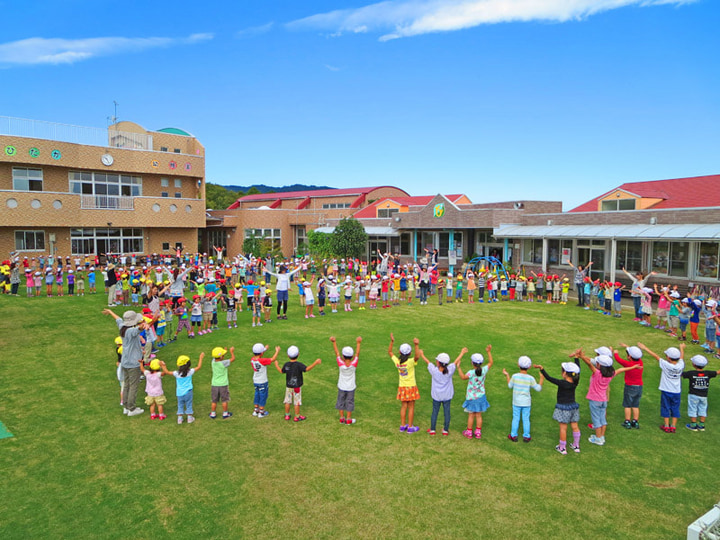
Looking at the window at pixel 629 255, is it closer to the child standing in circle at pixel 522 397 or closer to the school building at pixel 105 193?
the child standing in circle at pixel 522 397

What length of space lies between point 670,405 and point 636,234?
13875 mm

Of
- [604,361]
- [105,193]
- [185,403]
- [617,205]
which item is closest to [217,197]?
[105,193]

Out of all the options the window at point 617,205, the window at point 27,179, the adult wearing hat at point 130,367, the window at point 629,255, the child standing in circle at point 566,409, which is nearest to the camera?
the child standing in circle at point 566,409

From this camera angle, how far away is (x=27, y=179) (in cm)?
3153

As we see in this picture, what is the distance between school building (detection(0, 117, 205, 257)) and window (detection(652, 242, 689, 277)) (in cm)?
3085

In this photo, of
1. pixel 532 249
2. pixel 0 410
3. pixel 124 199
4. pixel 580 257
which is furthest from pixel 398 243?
pixel 0 410

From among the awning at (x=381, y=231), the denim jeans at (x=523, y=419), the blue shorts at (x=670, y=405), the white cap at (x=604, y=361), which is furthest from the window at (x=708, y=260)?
the awning at (x=381, y=231)

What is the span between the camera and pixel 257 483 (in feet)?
21.4

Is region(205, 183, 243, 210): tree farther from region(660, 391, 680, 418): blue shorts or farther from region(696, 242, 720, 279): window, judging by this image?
A: region(660, 391, 680, 418): blue shorts

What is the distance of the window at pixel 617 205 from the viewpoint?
79.3 ft

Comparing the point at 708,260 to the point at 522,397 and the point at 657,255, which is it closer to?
the point at 657,255

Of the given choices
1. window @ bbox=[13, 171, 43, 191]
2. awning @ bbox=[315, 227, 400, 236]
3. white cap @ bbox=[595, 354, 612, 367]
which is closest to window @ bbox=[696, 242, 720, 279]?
white cap @ bbox=[595, 354, 612, 367]

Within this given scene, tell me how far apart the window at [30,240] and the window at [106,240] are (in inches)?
68.3

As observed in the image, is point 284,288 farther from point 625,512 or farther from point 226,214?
point 226,214
